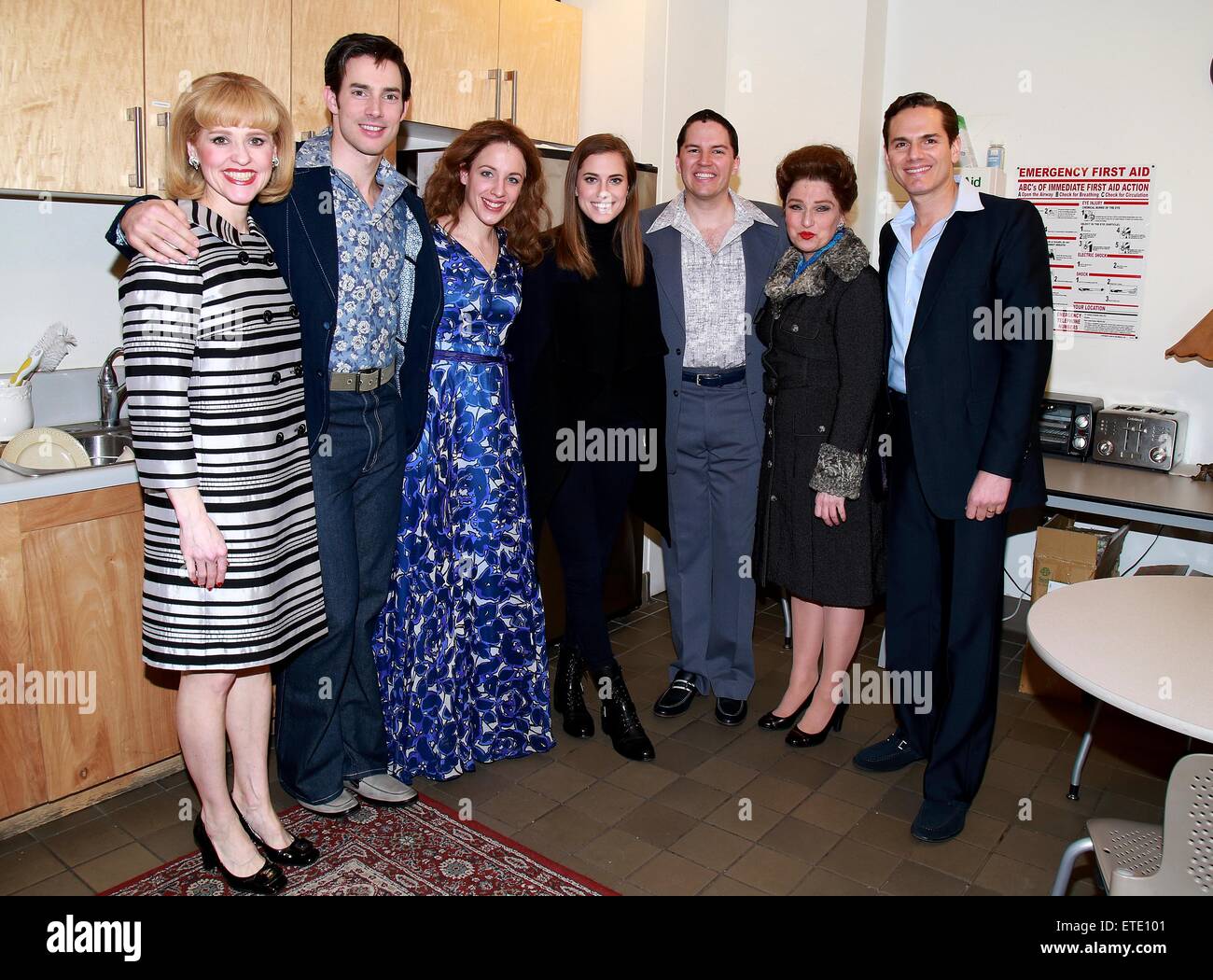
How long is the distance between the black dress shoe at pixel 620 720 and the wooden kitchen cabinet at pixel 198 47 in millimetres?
1897

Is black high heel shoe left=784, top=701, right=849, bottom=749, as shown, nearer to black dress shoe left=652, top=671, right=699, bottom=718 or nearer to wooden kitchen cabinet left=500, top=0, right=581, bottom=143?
black dress shoe left=652, top=671, right=699, bottom=718

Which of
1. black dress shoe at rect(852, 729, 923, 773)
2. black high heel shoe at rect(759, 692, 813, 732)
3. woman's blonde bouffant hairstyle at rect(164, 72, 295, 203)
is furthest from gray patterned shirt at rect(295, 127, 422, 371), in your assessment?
black dress shoe at rect(852, 729, 923, 773)

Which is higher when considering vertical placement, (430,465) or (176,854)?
(430,465)

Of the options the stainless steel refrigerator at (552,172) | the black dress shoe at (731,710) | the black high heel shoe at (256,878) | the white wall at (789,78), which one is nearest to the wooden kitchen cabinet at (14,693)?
the black high heel shoe at (256,878)

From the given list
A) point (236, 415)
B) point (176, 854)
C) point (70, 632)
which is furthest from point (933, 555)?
point (70, 632)

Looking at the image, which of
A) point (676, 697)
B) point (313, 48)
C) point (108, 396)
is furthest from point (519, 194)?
point (676, 697)

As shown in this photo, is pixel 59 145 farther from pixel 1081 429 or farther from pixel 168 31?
pixel 1081 429

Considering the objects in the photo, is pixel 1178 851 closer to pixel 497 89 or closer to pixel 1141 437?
pixel 1141 437

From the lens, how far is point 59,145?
2.48m

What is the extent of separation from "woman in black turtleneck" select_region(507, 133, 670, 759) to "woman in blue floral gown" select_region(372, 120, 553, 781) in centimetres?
10

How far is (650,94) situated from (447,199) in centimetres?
183

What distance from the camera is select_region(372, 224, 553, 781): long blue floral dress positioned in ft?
8.70

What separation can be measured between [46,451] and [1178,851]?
277cm
